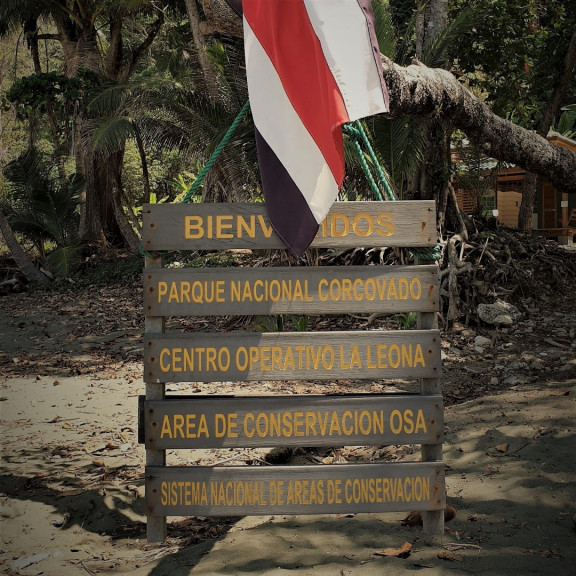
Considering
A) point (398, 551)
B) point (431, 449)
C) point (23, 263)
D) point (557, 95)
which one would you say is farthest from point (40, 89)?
point (398, 551)

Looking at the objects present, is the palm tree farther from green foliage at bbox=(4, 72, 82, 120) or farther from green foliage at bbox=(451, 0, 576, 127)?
green foliage at bbox=(451, 0, 576, 127)

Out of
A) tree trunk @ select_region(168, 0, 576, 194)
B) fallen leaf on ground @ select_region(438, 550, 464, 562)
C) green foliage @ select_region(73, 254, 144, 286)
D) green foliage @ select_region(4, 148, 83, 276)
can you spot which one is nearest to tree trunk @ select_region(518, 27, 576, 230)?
tree trunk @ select_region(168, 0, 576, 194)

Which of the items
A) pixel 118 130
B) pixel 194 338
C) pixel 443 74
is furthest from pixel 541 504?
pixel 118 130

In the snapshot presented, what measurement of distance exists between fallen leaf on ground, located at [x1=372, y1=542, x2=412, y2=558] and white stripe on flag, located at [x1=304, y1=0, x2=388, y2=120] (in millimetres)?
2280

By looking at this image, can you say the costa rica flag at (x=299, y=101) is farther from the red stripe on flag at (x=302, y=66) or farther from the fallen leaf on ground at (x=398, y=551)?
the fallen leaf on ground at (x=398, y=551)

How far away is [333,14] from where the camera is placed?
3908mm

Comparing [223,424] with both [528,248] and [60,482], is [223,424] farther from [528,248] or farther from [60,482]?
[528,248]

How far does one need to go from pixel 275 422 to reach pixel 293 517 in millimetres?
1059

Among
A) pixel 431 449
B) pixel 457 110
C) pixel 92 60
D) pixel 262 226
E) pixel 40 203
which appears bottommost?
pixel 431 449

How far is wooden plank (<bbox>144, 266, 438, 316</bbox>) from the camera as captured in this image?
12.4ft

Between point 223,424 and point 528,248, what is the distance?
1059cm

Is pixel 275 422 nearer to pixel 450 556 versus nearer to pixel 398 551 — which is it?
pixel 398 551

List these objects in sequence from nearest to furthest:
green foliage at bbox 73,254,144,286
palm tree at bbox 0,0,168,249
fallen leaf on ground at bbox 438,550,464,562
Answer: fallen leaf on ground at bbox 438,550,464,562 → green foliage at bbox 73,254,144,286 → palm tree at bbox 0,0,168,249

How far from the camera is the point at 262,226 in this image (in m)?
3.77
